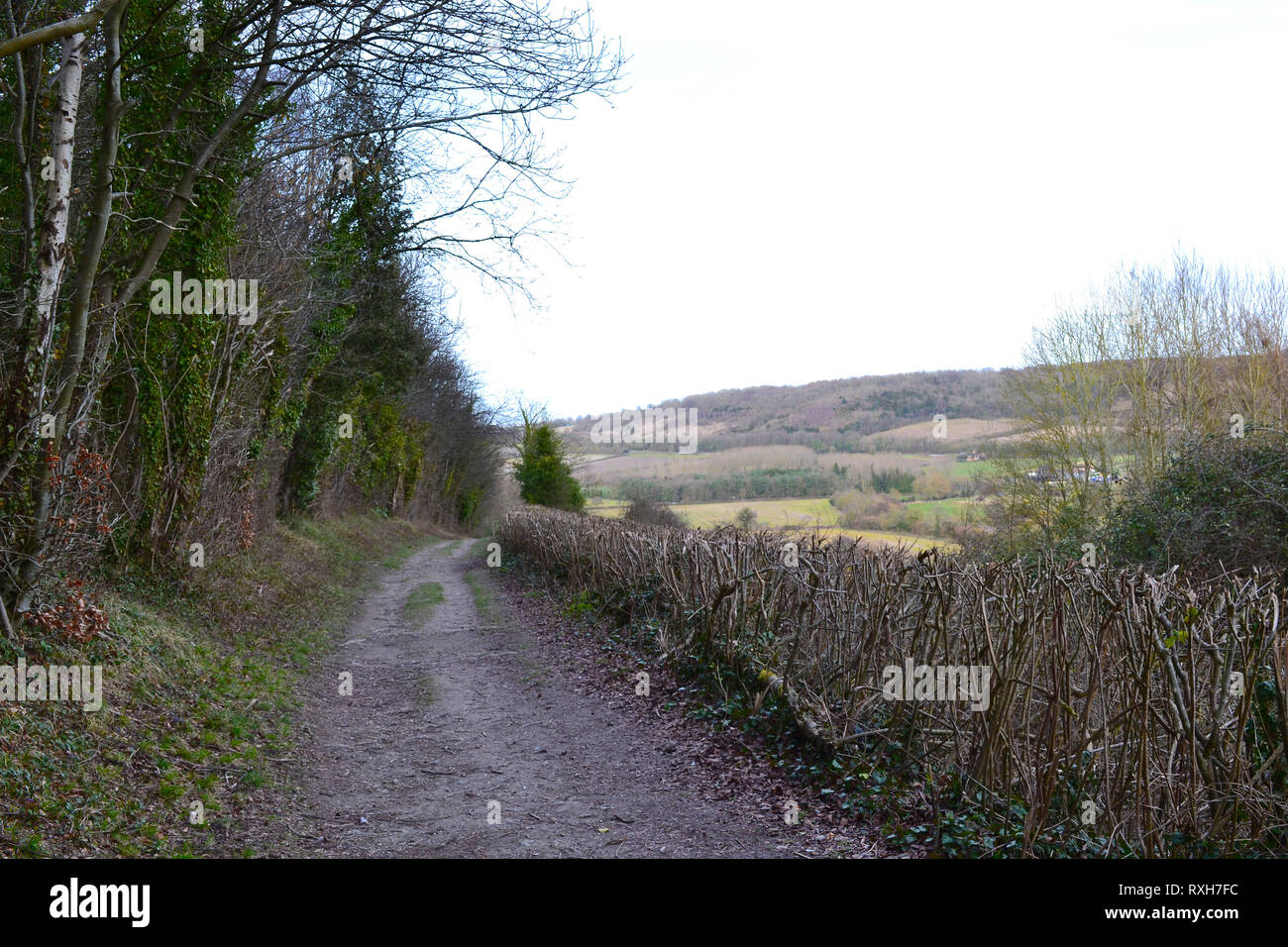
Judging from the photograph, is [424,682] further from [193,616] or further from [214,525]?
[214,525]

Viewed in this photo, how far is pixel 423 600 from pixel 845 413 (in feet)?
138

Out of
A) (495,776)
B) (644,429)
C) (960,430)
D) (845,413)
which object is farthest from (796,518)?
(845,413)

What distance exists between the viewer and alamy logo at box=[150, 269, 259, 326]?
8984 millimetres

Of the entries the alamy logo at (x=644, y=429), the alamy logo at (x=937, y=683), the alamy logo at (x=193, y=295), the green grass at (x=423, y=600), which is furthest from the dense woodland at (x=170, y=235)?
the alamy logo at (x=644, y=429)

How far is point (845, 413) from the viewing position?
53.5 metres

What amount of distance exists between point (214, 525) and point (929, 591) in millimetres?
9283

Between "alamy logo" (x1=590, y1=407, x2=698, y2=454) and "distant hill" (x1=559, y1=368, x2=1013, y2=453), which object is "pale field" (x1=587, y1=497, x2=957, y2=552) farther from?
"distant hill" (x1=559, y1=368, x2=1013, y2=453)

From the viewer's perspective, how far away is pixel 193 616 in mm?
8969

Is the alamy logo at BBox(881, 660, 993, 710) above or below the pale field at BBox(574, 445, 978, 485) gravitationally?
below

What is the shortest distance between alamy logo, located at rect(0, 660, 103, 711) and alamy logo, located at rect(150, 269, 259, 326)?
4507 millimetres

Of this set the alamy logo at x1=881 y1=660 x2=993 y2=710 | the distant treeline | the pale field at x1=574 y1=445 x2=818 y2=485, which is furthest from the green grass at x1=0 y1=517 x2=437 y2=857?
the pale field at x1=574 y1=445 x2=818 y2=485
